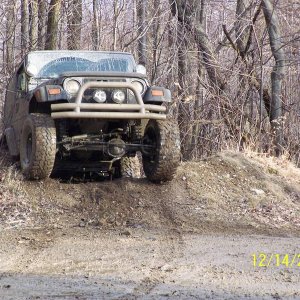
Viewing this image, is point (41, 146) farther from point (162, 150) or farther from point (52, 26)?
point (52, 26)

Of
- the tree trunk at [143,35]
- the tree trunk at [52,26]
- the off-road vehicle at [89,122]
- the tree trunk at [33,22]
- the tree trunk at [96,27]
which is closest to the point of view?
the off-road vehicle at [89,122]

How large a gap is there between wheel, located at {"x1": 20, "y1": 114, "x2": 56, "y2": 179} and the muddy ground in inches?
11.4

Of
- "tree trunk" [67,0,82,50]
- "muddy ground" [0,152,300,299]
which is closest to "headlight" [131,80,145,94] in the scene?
"muddy ground" [0,152,300,299]

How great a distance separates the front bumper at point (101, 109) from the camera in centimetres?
725

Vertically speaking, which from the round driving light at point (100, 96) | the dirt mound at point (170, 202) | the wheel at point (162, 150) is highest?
the round driving light at point (100, 96)

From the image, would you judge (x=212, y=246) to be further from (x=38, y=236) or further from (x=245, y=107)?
(x=245, y=107)

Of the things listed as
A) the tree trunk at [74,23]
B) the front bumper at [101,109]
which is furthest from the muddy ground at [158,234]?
the tree trunk at [74,23]

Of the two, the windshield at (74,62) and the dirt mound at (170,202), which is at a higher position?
the windshield at (74,62)

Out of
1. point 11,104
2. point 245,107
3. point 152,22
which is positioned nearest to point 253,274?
point 11,104

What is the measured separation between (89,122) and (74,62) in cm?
166

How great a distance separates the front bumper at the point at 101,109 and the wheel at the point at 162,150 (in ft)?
1.58

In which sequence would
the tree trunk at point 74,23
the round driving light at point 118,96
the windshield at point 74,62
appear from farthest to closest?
the tree trunk at point 74,23 → the windshield at point 74,62 → the round driving light at point 118,96

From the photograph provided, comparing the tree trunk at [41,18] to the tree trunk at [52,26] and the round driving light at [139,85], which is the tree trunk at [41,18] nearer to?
the tree trunk at [52,26]

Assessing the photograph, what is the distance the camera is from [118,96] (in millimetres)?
7562
